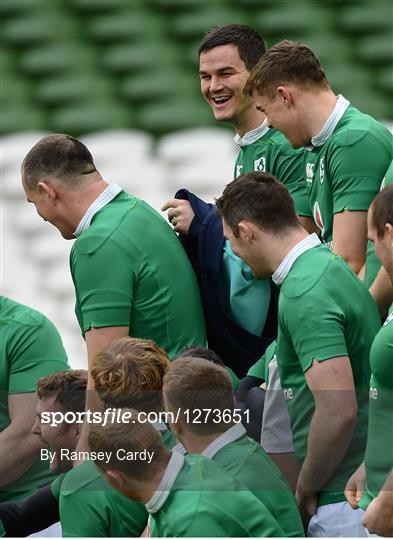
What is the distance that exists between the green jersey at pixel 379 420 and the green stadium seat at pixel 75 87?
105 centimetres

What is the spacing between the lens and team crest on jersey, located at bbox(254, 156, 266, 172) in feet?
14.6

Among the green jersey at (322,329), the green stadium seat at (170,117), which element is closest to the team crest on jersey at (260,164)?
the green stadium seat at (170,117)

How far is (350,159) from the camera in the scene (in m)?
4.10

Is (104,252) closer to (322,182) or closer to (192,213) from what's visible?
(192,213)

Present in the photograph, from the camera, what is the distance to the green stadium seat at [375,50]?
4.65 m

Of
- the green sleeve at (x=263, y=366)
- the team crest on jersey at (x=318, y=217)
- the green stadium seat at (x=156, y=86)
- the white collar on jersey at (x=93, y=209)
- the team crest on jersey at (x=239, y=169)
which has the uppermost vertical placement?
the green stadium seat at (x=156, y=86)

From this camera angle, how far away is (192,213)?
419cm

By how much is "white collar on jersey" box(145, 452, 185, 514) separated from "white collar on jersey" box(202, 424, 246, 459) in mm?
197

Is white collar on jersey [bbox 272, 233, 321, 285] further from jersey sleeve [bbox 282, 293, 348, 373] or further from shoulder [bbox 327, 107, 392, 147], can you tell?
shoulder [bbox 327, 107, 392, 147]

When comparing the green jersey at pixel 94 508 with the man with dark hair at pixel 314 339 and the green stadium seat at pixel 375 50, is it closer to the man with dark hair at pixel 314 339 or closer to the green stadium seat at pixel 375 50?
the man with dark hair at pixel 314 339

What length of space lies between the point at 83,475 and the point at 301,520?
1.55 feet

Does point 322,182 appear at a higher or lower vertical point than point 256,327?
higher

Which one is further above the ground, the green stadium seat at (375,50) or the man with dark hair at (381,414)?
the green stadium seat at (375,50)

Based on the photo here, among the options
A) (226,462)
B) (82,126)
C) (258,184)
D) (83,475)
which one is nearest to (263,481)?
(226,462)
